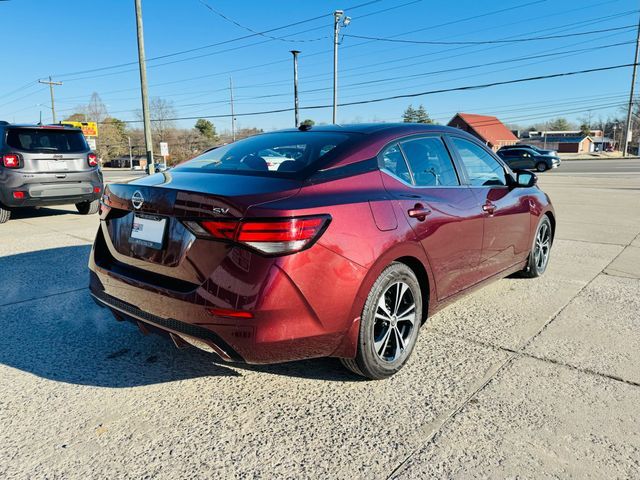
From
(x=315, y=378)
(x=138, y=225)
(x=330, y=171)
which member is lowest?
(x=315, y=378)

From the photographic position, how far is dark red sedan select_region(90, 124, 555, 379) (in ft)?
7.12

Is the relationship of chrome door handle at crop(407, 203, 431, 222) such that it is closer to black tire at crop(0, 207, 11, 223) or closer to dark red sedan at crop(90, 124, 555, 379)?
dark red sedan at crop(90, 124, 555, 379)

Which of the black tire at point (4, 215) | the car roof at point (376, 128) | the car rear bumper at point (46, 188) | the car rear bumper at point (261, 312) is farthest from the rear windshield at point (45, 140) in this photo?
the car rear bumper at point (261, 312)

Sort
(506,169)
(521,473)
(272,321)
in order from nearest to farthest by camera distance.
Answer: (521,473) → (272,321) → (506,169)

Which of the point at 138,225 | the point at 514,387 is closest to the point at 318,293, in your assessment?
the point at 138,225

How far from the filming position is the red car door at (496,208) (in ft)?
11.8

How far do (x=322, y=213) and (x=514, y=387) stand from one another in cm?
151

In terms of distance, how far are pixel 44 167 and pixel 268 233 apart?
7.34 m

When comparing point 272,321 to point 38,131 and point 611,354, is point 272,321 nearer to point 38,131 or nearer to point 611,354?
point 611,354

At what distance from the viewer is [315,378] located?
279 cm

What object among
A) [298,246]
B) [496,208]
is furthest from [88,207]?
[298,246]

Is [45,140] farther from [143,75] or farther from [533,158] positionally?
[533,158]

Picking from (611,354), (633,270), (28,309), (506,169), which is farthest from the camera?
(633,270)

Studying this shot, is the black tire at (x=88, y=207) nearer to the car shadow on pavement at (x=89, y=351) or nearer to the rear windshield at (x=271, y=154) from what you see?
the car shadow on pavement at (x=89, y=351)
